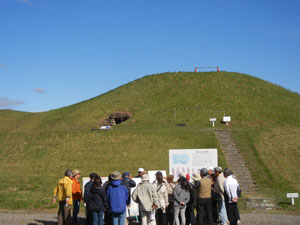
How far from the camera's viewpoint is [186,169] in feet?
65.9

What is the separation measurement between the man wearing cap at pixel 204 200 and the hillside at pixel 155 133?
1032 cm

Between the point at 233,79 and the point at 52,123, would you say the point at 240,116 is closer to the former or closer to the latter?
the point at 233,79

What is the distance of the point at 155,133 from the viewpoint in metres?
37.3

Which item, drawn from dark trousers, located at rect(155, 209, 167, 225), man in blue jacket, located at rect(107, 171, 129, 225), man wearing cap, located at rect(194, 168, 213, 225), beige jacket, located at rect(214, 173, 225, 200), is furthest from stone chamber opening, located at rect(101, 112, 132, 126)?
man in blue jacket, located at rect(107, 171, 129, 225)

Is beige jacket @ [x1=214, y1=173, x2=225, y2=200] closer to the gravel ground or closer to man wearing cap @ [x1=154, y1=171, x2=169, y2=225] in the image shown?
the gravel ground

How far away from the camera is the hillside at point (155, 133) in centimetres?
2833

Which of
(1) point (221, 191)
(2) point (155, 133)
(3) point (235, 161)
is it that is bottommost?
(1) point (221, 191)

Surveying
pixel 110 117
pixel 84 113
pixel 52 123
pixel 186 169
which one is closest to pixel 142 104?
pixel 110 117

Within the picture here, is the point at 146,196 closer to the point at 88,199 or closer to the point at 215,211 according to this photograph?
the point at 88,199

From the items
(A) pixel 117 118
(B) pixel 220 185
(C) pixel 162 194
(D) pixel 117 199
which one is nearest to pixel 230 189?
(B) pixel 220 185

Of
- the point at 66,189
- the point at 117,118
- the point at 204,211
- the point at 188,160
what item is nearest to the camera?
the point at 204,211

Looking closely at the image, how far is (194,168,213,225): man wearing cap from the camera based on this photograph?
13000 millimetres

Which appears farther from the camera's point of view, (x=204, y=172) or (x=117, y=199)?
(x=204, y=172)

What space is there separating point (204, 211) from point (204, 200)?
46 centimetres
